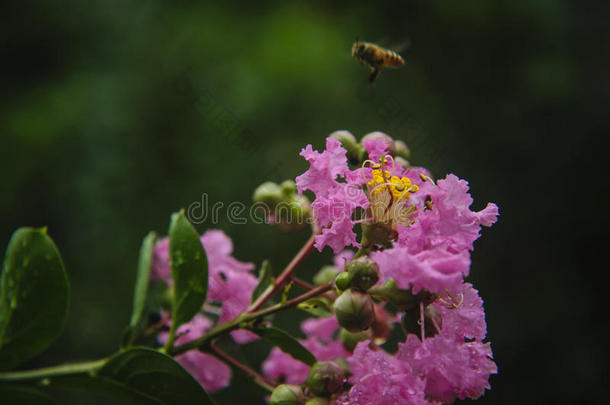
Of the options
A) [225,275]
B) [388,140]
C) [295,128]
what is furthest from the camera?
[295,128]

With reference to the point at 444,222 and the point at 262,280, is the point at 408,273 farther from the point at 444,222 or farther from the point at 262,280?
the point at 262,280

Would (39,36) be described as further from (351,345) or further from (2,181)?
(351,345)

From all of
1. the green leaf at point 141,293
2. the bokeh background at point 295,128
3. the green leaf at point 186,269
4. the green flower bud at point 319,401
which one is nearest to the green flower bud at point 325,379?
the green flower bud at point 319,401

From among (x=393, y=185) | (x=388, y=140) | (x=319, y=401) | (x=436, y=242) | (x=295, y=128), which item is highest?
(x=295, y=128)

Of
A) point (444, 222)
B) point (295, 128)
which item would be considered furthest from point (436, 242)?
point (295, 128)

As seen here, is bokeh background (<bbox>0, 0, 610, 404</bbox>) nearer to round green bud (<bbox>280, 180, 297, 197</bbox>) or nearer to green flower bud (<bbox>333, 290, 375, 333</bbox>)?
round green bud (<bbox>280, 180, 297, 197</bbox>)

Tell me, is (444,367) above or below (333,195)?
below

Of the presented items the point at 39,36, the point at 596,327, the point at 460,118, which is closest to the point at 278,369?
the point at 460,118

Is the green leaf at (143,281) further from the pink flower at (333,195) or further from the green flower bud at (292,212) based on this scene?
the pink flower at (333,195)
